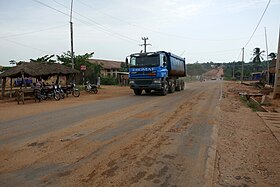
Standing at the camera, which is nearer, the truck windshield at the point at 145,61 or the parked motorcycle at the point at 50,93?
the truck windshield at the point at 145,61

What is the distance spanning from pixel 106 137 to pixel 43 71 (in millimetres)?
15842

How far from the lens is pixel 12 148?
19.5ft

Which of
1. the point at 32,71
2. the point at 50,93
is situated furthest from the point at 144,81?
the point at 32,71

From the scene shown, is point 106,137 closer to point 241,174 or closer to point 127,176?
point 127,176

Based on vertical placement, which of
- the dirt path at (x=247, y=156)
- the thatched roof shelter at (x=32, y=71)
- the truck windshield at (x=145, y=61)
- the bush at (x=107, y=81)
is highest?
the truck windshield at (x=145, y=61)

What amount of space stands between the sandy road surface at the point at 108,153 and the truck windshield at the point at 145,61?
10483 millimetres

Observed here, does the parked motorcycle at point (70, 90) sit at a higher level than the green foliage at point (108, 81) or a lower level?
lower

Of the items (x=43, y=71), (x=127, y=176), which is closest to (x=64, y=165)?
(x=127, y=176)

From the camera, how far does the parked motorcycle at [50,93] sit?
18989mm

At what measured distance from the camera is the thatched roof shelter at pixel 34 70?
63.1 ft

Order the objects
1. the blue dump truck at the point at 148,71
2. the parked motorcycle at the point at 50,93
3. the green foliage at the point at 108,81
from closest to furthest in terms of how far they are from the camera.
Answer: the blue dump truck at the point at 148,71, the parked motorcycle at the point at 50,93, the green foliage at the point at 108,81

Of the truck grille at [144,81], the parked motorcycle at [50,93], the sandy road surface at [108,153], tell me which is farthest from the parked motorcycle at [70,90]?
the sandy road surface at [108,153]

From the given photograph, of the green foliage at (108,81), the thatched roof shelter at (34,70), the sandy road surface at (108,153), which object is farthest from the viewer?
the green foliage at (108,81)

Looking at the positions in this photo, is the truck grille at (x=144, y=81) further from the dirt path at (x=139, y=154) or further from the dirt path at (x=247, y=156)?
the dirt path at (x=247, y=156)
